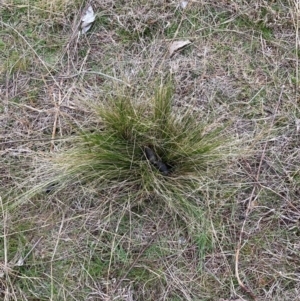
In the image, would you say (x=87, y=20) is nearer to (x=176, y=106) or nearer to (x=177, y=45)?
(x=177, y=45)

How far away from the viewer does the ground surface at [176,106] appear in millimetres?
1712

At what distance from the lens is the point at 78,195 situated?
5.93 feet

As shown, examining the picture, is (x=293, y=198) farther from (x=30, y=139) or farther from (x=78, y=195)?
(x=30, y=139)

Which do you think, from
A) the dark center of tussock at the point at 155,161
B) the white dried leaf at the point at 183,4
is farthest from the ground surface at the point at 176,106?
the dark center of tussock at the point at 155,161

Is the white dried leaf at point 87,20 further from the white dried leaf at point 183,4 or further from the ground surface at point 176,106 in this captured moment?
the white dried leaf at point 183,4

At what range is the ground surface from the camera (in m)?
1.71

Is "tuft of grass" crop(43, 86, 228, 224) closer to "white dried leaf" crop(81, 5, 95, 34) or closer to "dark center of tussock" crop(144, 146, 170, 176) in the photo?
"dark center of tussock" crop(144, 146, 170, 176)

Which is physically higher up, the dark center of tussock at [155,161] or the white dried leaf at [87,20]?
the white dried leaf at [87,20]

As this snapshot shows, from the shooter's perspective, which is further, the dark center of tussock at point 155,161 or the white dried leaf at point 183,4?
the white dried leaf at point 183,4

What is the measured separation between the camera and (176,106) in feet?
6.24

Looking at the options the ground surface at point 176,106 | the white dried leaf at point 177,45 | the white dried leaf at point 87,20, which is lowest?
the ground surface at point 176,106

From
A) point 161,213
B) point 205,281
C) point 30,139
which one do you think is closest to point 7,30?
point 30,139

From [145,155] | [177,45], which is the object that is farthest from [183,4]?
[145,155]

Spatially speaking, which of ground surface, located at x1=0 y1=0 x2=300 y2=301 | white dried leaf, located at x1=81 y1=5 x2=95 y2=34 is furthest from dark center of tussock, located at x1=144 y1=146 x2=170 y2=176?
white dried leaf, located at x1=81 y1=5 x2=95 y2=34
